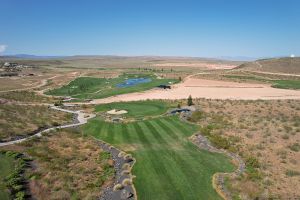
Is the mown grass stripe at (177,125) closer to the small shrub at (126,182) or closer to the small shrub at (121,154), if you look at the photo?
the small shrub at (121,154)

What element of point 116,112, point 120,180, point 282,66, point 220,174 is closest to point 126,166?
point 120,180

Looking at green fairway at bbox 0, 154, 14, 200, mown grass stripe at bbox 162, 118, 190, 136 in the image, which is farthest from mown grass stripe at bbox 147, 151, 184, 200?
green fairway at bbox 0, 154, 14, 200

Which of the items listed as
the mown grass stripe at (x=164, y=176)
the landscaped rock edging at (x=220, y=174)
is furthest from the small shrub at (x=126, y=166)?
the landscaped rock edging at (x=220, y=174)

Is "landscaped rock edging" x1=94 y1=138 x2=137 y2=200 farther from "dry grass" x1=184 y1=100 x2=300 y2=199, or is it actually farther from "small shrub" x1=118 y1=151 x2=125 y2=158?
"dry grass" x1=184 y1=100 x2=300 y2=199

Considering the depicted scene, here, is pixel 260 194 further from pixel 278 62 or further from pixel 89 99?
pixel 278 62

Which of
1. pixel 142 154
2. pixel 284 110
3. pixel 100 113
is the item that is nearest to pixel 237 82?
pixel 284 110

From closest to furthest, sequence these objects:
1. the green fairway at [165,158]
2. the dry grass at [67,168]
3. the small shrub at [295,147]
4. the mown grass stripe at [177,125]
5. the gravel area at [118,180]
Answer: the gravel area at [118,180] → the dry grass at [67,168] → the green fairway at [165,158] → the small shrub at [295,147] → the mown grass stripe at [177,125]
